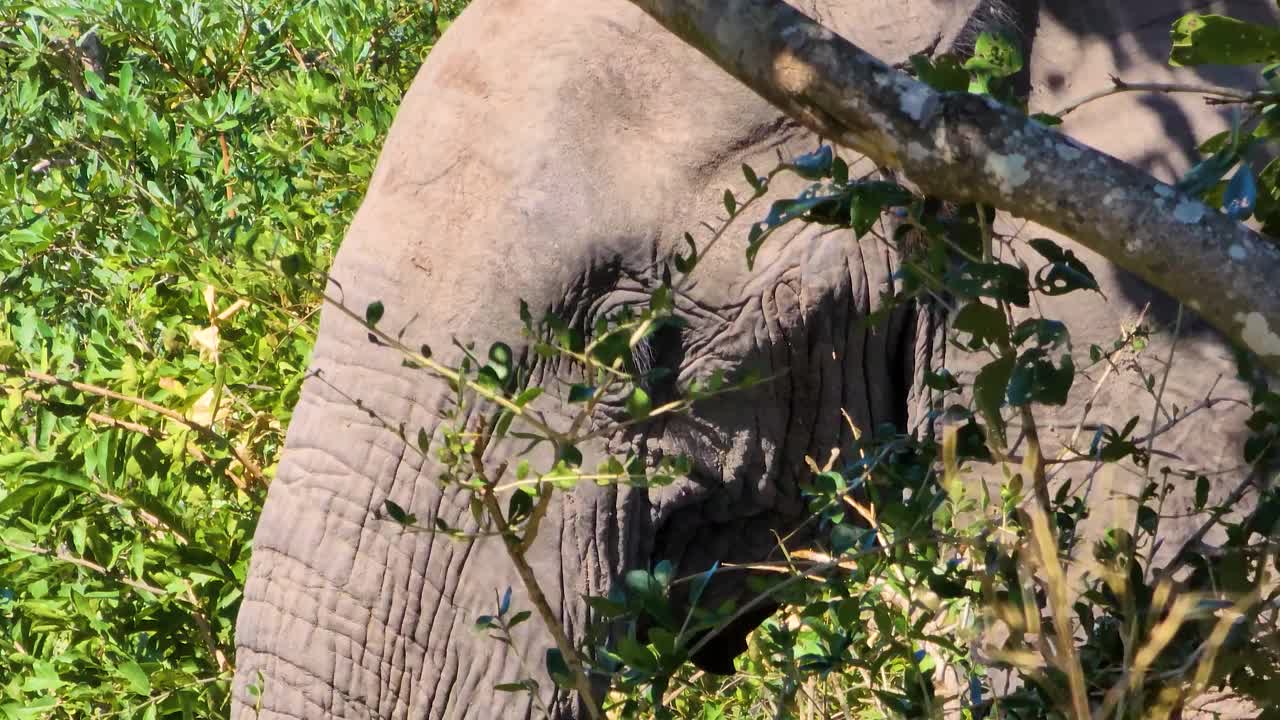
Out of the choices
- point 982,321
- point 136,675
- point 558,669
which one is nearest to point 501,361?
point 558,669

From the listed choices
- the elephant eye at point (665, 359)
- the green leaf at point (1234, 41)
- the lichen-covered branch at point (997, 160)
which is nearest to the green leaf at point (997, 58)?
the green leaf at point (1234, 41)

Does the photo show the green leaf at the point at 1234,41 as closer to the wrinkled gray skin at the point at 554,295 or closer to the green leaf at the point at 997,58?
the green leaf at the point at 997,58

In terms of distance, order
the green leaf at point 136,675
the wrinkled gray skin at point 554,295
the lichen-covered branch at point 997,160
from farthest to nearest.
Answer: the green leaf at point 136,675 → the wrinkled gray skin at point 554,295 → the lichen-covered branch at point 997,160

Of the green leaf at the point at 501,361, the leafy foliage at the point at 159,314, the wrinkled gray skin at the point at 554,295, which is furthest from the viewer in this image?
the leafy foliage at the point at 159,314

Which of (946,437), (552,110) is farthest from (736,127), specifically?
(946,437)

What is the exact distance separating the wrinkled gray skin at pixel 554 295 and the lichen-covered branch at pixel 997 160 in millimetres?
830

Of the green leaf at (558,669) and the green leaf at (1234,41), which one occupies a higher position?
the green leaf at (1234,41)

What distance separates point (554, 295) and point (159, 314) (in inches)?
56.1

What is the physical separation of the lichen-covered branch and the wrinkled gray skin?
83 cm

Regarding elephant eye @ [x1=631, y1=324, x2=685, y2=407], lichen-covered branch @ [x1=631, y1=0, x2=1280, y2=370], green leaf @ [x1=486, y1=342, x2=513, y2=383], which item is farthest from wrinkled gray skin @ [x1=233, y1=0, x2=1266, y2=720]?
lichen-covered branch @ [x1=631, y1=0, x2=1280, y2=370]

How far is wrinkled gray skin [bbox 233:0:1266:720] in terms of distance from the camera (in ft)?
6.80

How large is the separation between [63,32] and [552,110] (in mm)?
2128

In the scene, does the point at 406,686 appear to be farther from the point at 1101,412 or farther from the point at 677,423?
the point at 1101,412

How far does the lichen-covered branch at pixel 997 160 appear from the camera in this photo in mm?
1020
